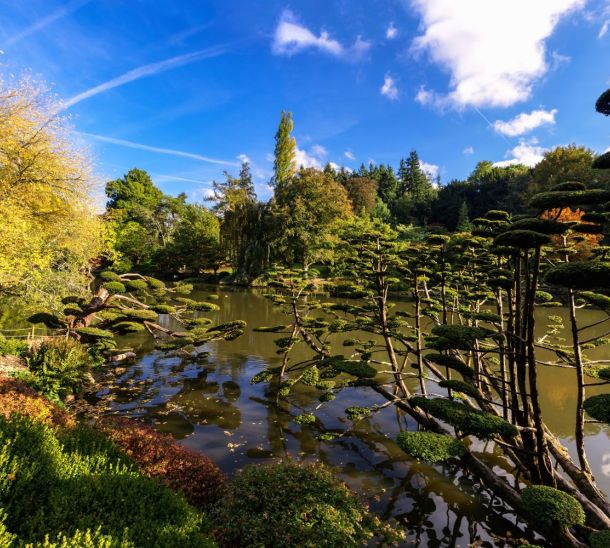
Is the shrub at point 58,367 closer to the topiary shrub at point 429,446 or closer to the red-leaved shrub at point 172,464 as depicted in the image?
the red-leaved shrub at point 172,464

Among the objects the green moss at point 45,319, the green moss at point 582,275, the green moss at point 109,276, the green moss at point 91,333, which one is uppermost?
the green moss at point 109,276

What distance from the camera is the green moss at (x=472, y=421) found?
4.03 metres

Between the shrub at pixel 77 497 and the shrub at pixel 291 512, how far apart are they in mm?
452

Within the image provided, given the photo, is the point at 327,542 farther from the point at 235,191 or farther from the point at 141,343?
the point at 235,191

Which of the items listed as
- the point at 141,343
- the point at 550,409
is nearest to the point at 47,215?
the point at 141,343

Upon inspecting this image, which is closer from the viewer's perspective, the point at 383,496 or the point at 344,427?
the point at 383,496

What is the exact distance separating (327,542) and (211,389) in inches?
305

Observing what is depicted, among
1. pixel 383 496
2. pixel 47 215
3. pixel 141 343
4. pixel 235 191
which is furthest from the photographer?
pixel 235 191

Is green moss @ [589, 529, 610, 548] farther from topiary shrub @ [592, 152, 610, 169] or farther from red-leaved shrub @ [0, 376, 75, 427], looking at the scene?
red-leaved shrub @ [0, 376, 75, 427]

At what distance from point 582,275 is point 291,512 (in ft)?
13.3

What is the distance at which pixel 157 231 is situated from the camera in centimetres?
4553

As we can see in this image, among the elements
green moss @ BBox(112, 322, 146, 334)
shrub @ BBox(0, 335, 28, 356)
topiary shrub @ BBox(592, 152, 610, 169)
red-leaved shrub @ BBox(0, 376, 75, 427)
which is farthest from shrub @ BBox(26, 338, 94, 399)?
topiary shrub @ BBox(592, 152, 610, 169)

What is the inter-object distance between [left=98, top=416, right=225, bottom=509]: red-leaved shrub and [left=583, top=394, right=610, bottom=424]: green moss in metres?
4.60

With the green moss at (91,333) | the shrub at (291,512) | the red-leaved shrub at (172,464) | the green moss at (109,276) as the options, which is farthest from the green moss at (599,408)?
the green moss at (109,276)
